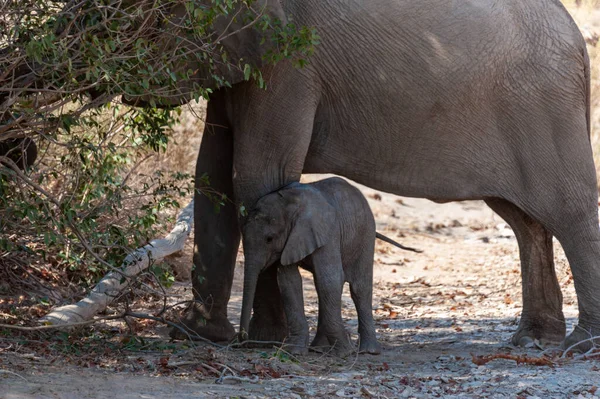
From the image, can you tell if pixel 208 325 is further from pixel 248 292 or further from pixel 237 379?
pixel 237 379

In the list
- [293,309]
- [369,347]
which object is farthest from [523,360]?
[293,309]

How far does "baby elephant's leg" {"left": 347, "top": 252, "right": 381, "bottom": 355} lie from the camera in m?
6.90

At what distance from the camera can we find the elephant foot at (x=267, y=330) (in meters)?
7.12

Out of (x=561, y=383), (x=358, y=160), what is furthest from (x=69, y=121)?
(x=561, y=383)

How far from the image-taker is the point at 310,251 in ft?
21.7

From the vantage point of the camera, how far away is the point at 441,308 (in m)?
9.54

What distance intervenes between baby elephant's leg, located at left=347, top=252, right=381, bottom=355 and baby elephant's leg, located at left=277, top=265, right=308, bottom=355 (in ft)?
1.36

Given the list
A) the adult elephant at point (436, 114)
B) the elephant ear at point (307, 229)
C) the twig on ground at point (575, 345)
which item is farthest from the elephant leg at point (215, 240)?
the twig on ground at point (575, 345)

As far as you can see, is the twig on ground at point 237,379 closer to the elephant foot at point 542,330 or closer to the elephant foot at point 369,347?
the elephant foot at point 369,347

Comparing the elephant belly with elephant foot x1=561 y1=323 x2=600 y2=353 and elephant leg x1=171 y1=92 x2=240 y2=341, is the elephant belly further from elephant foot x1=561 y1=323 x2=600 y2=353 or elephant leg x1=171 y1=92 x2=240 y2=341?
elephant foot x1=561 y1=323 x2=600 y2=353

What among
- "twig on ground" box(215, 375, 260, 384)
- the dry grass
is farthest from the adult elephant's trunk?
the dry grass

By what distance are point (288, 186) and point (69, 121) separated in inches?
69.4

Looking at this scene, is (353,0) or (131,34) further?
(353,0)

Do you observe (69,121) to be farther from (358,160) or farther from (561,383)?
(561,383)
